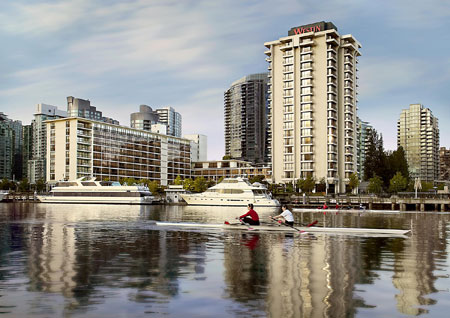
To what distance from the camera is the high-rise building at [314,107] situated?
133250 mm

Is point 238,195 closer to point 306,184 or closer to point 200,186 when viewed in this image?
point 306,184

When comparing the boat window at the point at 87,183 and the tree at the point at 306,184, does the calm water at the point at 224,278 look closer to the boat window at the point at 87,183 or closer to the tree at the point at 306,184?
the tree at the point at 306,184

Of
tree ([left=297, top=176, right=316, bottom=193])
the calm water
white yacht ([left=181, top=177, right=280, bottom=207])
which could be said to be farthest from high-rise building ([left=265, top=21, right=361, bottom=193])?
the calm water

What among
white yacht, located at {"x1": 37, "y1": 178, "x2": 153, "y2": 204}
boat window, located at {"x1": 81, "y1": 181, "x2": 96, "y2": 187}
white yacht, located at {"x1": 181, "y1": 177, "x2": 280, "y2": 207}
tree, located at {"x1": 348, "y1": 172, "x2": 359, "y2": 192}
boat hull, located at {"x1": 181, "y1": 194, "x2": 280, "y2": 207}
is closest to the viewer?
boat hull, located at {"x1": 181, "y1": 194, "x2": 280, "y2": 207}

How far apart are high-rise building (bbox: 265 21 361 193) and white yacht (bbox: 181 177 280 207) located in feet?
124

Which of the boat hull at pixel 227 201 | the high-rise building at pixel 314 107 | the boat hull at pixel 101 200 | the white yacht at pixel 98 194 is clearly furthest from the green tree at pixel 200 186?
the boat hull at pixel 227 201

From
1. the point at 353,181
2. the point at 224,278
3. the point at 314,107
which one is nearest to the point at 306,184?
the point at 353,181

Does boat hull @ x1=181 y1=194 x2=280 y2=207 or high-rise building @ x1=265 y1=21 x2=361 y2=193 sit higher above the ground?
high-rise building @ x1=265 y1=21 x2=361 y2=193

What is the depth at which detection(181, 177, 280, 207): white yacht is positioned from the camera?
321 ft

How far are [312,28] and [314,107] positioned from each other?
24.9 metres

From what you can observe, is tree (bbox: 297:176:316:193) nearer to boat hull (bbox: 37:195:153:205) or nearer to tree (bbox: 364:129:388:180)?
tree (bbox: 364:129:388:180)

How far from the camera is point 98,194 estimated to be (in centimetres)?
12269

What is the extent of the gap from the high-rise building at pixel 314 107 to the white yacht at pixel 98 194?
143 ft

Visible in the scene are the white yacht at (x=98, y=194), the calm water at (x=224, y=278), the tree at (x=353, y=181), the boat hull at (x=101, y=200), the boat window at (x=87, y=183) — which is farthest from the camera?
the tree at (x=353, y=181)
